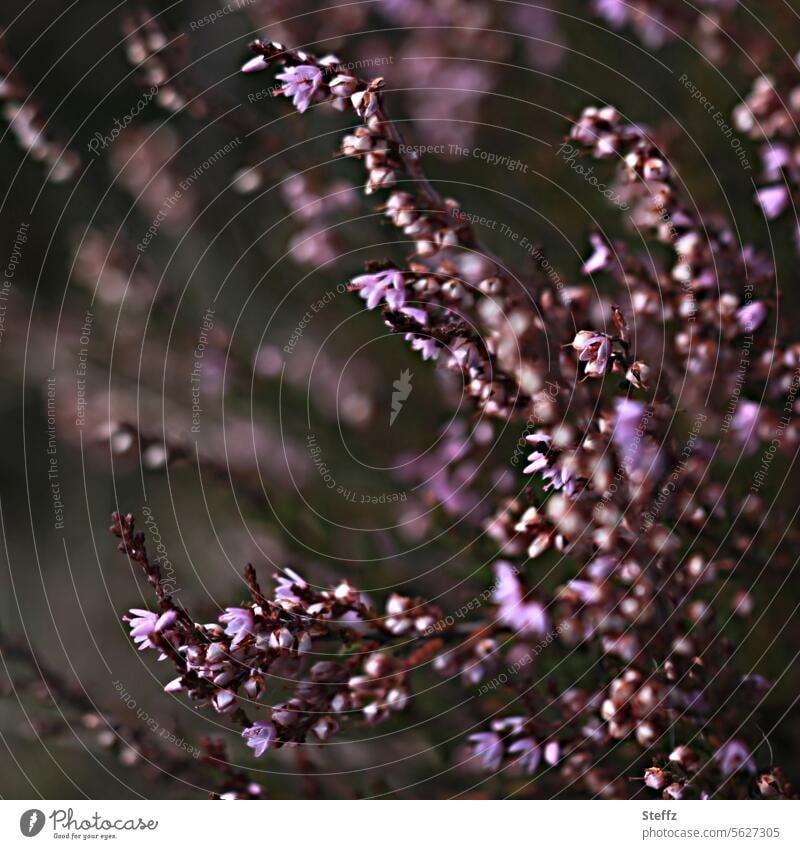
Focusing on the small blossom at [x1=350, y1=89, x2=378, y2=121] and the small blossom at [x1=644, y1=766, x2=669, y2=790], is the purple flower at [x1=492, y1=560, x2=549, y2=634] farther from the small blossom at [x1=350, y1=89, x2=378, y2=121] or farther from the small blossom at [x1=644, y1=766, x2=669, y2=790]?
the small blossom at [x1=350, y1=89, x2=378, y2=121]

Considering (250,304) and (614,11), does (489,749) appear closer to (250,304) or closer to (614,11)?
(250,304)

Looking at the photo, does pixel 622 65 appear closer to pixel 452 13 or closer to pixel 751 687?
pixel 452 13

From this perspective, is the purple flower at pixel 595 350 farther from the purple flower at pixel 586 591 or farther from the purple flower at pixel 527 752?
the purple flower at pixel 527 752

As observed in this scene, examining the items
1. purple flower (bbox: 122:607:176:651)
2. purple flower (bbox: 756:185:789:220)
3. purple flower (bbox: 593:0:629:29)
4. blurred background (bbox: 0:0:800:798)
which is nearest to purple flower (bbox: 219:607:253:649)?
purple flower (bbox: 122:607:176:651)

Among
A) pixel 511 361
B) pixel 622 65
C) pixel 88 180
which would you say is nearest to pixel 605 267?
pixel 511 361

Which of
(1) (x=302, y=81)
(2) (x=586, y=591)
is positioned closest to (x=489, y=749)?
(2) (x=586, y=591)

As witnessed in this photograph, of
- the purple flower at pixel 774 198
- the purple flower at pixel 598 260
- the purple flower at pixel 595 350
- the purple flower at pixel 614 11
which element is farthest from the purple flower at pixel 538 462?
the purple flower at pixel 614 11
